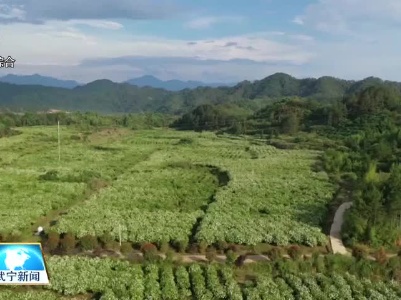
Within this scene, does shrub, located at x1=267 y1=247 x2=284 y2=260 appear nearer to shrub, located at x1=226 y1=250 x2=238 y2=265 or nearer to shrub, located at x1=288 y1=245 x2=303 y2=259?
shrub, located at x1=288 y1=245 x2=303 y2=259

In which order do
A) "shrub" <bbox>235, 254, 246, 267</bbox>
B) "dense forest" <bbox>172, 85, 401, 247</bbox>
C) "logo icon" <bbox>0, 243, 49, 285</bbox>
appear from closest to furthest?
"logo icon" <bbox>0, 243, 49, 285</bbox> → "shrub" <bbox>235, 254, 246, 267</bbox> → "dense forest" <bbox>172, 85, 401, 247</bbox>

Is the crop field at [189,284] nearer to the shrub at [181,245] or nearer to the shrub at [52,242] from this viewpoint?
the shrub at [181,245]

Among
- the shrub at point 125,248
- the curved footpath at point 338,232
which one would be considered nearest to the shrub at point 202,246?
the shrub at point 125,248

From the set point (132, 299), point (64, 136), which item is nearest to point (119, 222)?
A: point (132, 299)

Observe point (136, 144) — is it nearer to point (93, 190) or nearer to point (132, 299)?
point (93, 190)

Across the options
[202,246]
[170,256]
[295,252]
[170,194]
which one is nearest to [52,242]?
[170,256]

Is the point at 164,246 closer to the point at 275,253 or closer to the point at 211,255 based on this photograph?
the point at 211,255

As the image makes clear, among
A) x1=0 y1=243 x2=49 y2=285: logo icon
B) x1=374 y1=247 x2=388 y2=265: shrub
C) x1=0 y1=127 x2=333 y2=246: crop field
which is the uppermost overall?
x1=0 y1=243 x2=49 y2=285: logo icon

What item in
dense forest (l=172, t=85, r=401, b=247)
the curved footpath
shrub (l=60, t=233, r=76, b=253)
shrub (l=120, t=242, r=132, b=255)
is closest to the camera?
shrub (l=120, t=242, r=132, b=255)

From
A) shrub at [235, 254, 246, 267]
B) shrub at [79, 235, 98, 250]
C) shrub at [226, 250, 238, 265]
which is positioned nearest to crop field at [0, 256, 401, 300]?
shrub at [226, 250, 238, 265]
